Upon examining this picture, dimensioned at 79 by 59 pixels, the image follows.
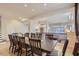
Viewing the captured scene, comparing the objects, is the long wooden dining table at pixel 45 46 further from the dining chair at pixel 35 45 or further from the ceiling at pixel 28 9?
the ceiling at pixel 28 9

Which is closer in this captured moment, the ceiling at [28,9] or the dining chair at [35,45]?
the ceiling at [28,9]

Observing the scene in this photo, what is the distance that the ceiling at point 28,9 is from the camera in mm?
1851

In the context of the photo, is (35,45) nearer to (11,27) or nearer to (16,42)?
(16,42)

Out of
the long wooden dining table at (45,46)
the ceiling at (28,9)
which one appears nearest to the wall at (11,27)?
the ceiling at (28,9)

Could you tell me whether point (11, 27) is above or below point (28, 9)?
below

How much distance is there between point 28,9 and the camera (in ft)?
6.39

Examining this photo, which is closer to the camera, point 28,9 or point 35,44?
point 28,9

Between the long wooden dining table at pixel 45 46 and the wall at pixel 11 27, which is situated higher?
the wall at pixel 11 27

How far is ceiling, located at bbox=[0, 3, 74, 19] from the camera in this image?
1.85 m

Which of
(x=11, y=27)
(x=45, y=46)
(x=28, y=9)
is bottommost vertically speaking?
(x=45, y=46)

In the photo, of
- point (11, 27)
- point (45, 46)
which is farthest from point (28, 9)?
point (45, 46)

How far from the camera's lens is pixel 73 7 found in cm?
185

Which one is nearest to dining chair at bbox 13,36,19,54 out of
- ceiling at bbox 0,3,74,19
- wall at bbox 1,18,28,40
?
wall at bbox 1,18,28,40

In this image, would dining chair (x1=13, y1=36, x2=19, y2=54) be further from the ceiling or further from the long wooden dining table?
the ceiling
